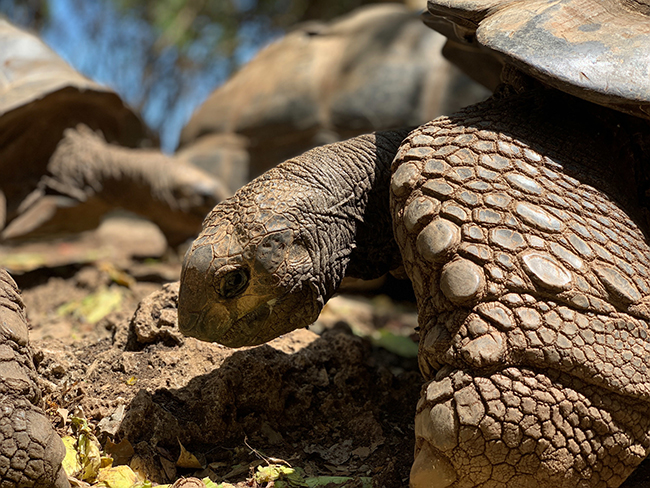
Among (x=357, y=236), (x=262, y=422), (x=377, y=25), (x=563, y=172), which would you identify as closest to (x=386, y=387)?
(x=262, y=422)

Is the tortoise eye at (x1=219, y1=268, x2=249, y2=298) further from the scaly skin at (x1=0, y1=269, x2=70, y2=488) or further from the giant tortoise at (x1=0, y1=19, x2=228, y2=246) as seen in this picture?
the giant tortoise at (x1=0, y1=19, x2=228, y2=246)

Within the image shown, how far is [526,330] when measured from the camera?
4.08 ft

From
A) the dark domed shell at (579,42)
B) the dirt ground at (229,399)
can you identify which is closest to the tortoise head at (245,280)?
Result: the dirt ground at (229,399)

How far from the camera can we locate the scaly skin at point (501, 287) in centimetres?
125

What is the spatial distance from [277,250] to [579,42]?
0.90 metres

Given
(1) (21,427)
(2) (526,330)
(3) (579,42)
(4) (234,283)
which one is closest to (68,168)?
(4) (234,283)

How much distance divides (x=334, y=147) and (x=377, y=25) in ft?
14.4

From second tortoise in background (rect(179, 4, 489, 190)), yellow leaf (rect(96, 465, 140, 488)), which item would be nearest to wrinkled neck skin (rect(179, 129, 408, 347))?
yellow leaf (rect(96, 465, 140, 488))

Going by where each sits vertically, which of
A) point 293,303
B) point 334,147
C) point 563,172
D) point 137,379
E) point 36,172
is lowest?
point 36,172

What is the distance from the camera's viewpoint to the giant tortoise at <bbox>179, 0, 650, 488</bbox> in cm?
125

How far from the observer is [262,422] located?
1.82 meters

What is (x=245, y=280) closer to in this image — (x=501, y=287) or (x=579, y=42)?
(x=501, y=287)

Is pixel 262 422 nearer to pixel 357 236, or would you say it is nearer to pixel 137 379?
pixel 137 379

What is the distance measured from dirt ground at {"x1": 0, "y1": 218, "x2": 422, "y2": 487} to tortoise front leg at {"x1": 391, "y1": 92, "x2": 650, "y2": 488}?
1.17 ft
